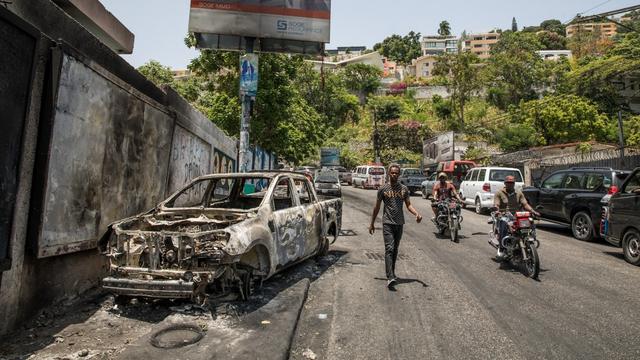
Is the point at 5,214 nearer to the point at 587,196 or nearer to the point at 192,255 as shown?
the point at 192,255

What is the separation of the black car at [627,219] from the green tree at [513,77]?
73.2 metres

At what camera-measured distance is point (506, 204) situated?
8.52m

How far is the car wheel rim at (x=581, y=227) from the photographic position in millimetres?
11781

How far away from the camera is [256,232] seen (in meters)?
5.62

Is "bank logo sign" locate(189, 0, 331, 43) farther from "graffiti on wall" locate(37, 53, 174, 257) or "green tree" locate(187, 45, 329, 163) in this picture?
"green tree" locate(187, 45, 329, 163)

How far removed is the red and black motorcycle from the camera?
7.30 meters

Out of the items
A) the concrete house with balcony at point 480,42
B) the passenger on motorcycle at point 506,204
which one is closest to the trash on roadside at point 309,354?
the passenger on motorcycle at point 506,204

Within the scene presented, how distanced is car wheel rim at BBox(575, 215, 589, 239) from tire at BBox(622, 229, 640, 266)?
2747 mm

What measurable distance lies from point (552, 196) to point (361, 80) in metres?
89.5

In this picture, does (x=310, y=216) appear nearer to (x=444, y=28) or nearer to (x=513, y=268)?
(x=513, y=268)

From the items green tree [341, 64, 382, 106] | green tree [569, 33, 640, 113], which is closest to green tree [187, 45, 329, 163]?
green tree [569, 33, 640, 113]

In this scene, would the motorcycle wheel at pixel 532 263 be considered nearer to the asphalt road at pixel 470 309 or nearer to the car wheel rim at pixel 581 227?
the asphalt road at pixel 470 309

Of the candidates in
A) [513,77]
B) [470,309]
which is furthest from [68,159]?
[513,77]

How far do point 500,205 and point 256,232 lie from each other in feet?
17.5
